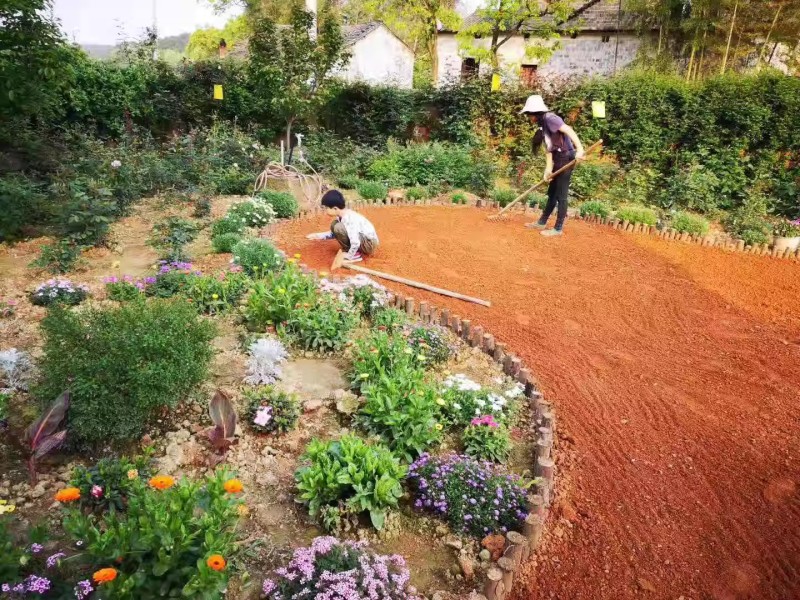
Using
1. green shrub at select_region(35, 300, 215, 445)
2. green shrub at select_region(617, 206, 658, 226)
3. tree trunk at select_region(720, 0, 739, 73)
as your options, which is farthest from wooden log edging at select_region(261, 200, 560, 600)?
tree trunk at select_region(720, 0, 739, 73)

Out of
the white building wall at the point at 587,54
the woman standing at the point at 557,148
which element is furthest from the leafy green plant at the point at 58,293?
the white building wall at the point at 587,54

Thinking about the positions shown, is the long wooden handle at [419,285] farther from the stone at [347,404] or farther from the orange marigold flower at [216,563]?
the orange marigold flower at [216,563]

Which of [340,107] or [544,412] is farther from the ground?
[340,107]

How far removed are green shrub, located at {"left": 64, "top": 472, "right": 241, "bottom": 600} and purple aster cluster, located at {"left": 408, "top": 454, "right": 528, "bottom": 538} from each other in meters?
1.16

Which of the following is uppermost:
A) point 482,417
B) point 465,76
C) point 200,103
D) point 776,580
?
point 465,76

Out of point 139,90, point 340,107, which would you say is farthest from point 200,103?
point 340,107

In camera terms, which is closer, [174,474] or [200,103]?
[174,474]

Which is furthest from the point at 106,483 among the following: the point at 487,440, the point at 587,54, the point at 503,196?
the point at 587,54

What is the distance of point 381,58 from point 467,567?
25.7 meters

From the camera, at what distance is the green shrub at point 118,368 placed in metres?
2.96

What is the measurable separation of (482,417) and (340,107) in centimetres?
1286

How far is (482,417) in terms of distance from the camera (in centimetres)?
359

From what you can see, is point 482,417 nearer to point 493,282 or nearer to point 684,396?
point 684,396

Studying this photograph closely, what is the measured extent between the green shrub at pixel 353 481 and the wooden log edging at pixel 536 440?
2.08 feet
